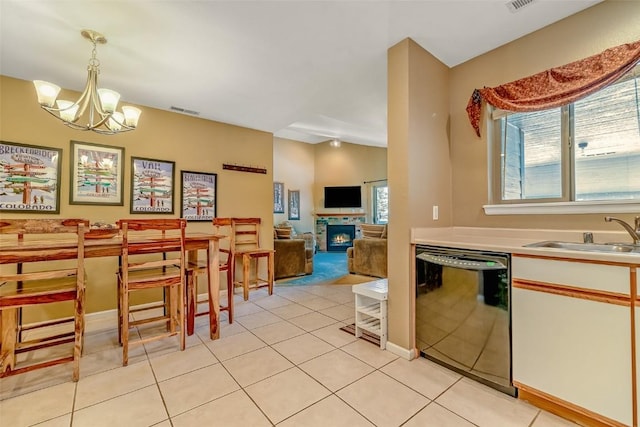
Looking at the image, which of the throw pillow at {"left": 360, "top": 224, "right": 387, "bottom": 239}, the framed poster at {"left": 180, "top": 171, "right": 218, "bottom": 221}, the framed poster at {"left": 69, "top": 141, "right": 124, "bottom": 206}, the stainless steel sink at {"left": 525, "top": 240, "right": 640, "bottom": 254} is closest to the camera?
the stainless steel sink at {"left": 525, "top": 240, "right": 640, "bottom": 254}

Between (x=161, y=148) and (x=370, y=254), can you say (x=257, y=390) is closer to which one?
(x=161, y=148)

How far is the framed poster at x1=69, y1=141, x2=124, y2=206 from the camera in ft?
9.49

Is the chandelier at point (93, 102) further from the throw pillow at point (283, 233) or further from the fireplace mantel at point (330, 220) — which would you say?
the fireplace mantel at point (330, 220)

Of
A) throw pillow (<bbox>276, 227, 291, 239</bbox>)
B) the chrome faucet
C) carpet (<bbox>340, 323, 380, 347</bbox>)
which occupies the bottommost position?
carpet (<bbox>340, 323, 380, 347</bbox>)

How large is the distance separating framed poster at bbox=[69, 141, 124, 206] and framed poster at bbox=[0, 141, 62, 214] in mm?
133

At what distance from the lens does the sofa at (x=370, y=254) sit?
470 centimetres

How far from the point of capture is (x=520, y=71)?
215 centimetres

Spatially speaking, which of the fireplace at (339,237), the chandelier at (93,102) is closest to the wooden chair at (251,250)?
the chandelier at (93,102)

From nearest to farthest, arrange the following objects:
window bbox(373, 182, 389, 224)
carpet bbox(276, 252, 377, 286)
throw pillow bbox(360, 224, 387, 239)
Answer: carpet bbox(276, 252, 377, 286) → throw pillow bbox(360, 224, 387, 239) → window bbox(373, 182, 389, 224)

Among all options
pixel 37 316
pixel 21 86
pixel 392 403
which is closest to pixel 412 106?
pixel 392 403

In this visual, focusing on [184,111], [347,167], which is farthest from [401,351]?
[347,167]

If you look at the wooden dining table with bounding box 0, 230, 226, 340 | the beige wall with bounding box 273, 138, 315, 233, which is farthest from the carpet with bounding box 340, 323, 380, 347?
A: the beige wall with bounding box 273, 138, 315, 233

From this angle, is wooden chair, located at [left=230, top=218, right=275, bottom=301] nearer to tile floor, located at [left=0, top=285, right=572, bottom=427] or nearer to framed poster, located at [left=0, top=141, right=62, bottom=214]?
tile floor, located at [left=0, top=285, right=572, bottom=427]

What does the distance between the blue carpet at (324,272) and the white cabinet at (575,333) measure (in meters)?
3.25
